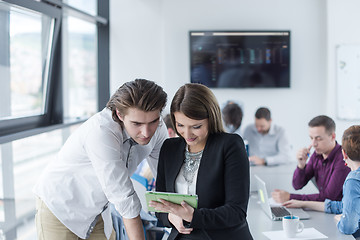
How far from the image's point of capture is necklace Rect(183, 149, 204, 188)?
5.70ft

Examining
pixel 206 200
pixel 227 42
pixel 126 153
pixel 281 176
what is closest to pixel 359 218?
pixel 206 200

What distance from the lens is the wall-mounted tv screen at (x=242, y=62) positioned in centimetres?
564

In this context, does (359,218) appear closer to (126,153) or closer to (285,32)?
(126,153)

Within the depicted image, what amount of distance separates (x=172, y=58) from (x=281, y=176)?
268 cm

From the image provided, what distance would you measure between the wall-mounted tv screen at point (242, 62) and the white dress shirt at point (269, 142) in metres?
1.13

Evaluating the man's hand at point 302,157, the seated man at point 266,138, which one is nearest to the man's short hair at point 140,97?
the man's hand at point 302,157

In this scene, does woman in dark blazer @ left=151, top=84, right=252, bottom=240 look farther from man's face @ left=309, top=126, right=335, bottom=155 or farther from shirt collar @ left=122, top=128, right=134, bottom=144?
man's face @ left=309, top=126, right=335, bottom=155

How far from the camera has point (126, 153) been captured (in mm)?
1897

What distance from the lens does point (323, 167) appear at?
2.99m

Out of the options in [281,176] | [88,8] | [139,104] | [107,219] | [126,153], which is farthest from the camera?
[88,8]

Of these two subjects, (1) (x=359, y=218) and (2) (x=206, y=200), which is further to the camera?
(1) (x=359, y=218)

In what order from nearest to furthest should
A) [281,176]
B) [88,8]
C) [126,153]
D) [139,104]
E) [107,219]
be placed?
[139,104]
[126,153]
[107,219]
[281,176]
[88,8]

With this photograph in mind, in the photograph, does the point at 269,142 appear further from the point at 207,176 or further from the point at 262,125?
the point at 207,176

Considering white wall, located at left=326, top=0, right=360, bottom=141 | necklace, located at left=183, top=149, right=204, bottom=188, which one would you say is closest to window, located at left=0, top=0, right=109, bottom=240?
necklace, located at left=183, top=149, right=204, bottom=188
